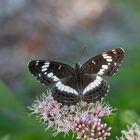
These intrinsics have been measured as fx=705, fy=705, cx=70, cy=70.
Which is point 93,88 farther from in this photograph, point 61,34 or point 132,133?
point 61,34

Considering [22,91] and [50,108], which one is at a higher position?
[22,91]

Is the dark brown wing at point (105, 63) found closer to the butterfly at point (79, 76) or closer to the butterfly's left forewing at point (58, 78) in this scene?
the butterfly at point (79, 76)

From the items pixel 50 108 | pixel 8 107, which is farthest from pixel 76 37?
pixel 50 108

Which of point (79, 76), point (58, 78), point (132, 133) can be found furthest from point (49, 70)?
point (132, 133)

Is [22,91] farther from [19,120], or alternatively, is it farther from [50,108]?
[50,108]

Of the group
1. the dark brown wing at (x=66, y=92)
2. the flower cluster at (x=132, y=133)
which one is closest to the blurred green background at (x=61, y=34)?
the dark brown wing at (x=66, y=92)
